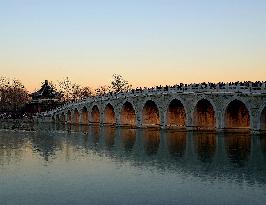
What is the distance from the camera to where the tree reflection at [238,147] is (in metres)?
30.2

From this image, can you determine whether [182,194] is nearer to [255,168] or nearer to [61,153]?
[255,168]

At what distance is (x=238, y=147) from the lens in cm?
3609

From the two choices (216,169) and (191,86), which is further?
(191,86)

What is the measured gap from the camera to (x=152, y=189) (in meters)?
21.0

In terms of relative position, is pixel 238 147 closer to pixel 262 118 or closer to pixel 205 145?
pixel 205 145

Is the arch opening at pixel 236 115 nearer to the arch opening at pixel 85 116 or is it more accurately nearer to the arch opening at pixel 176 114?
the arch opening at pixel 176 114

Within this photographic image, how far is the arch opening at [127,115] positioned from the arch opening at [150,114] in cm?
473

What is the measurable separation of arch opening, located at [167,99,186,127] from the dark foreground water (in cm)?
1509

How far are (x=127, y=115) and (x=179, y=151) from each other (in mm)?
33479

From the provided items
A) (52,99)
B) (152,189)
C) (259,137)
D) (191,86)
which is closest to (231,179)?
(152,189)

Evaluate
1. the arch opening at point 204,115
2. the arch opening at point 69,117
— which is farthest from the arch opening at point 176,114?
the arch opening at point 69,117

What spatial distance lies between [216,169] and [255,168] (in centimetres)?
241

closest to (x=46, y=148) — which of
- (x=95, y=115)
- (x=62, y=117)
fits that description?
(x=95, y=115)

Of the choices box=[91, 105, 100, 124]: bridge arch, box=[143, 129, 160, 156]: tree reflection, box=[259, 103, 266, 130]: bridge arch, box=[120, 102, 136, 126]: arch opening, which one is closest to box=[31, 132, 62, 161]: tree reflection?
box=[143, 129, 160, 156]: tree reflection
